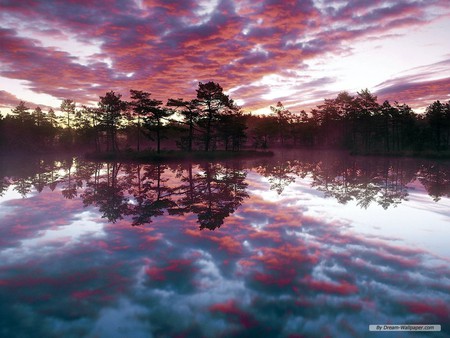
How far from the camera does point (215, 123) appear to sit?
57.7 meters

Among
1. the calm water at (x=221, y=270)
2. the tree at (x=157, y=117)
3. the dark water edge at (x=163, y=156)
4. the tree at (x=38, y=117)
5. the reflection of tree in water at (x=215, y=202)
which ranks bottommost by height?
the calm water at (x=221, y=270)

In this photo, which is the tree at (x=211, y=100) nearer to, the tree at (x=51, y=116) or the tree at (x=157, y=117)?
the tree at (x=157, y=117)

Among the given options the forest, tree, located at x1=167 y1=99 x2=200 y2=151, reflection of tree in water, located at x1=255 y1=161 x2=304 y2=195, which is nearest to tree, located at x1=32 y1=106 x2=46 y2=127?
the forest

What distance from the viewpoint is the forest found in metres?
53.5

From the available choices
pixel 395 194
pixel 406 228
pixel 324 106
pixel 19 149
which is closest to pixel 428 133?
pixel 324 106

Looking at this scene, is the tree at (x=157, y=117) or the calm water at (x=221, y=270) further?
the tree at (x=157, y=117)

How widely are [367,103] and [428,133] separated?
19.1 m

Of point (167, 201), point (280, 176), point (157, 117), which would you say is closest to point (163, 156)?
point (157, 117)

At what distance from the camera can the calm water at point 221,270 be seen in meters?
3.98

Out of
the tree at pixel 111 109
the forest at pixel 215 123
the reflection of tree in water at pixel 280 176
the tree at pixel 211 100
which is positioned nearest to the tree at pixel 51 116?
the forest at pixel 215 123

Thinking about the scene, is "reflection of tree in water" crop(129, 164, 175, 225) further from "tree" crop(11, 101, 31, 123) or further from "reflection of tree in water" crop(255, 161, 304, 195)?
"tree" crop(11, 101, 31, 123)

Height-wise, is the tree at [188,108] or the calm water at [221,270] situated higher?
→ the tree at [188,108]

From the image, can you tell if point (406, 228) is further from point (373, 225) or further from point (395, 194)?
point (395, 194)

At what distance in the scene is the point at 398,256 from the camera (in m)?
6.48
